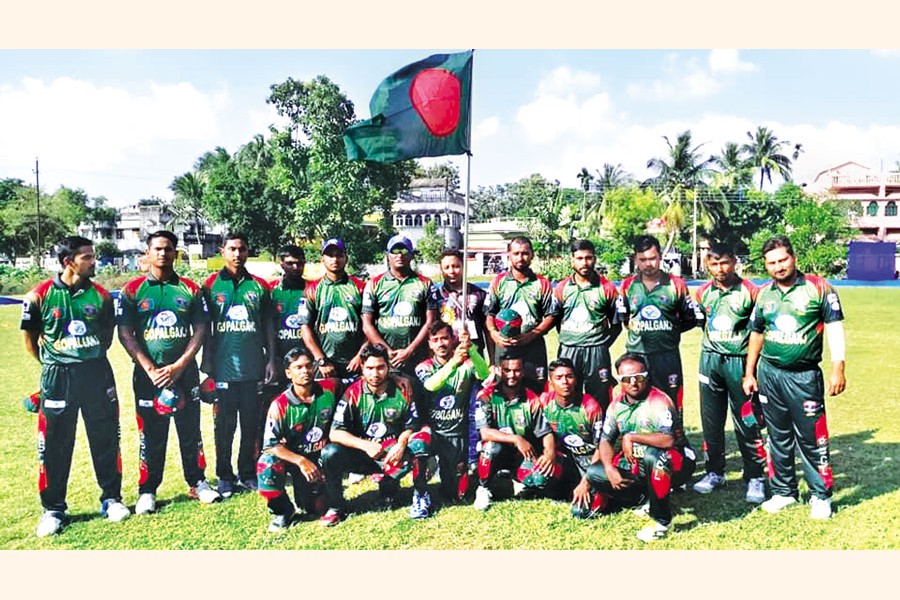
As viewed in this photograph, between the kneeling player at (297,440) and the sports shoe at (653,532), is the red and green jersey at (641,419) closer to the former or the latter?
the sports shoe at (653,532)

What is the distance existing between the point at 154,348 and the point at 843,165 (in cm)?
Result: 5430

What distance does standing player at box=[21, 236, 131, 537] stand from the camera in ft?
14.9

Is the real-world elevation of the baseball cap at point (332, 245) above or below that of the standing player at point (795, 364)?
above

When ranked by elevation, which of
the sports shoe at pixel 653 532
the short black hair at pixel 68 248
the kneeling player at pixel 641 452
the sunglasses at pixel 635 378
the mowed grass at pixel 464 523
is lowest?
the mowed grass at pixel 464 523

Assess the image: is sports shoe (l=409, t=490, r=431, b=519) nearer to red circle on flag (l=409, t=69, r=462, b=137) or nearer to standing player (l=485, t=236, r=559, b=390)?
standing player (l=485, t=236, r=559, b=390)

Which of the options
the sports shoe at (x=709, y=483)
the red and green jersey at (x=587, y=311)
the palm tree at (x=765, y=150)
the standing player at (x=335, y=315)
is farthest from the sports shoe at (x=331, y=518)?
the palm tree at (x=765, y=150)

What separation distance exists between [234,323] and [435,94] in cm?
238

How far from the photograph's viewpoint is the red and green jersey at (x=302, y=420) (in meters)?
4.54

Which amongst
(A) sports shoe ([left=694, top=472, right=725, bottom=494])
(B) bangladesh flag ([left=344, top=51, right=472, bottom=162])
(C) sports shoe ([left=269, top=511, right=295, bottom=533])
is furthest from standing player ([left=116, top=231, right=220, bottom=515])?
(A) sports shoe ([left=694, top=472, right=725, bottom=494])

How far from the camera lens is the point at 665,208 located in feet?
127

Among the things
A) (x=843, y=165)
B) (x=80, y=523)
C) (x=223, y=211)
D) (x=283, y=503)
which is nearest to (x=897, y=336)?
(x=283, y=503)

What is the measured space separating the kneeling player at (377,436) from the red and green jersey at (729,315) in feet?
7.84

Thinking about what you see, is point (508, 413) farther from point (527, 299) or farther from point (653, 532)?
point (653, 532)

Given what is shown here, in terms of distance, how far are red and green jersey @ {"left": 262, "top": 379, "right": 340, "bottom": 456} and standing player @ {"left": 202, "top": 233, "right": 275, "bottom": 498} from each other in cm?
69
